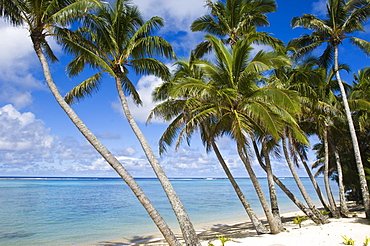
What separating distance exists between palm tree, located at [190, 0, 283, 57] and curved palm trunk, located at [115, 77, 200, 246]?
20.3 ft

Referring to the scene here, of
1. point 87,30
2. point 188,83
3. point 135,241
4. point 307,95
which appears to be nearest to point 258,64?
point 188,83

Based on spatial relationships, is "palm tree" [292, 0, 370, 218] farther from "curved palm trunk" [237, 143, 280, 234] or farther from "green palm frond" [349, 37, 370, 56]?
"curved palm trunk" [237, 143, 280, 234]

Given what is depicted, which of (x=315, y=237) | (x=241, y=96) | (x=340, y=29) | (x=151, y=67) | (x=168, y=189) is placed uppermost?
(x=340, y=29)

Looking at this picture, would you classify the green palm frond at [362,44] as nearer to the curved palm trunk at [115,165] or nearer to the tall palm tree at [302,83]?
the tall palm tree at [302,83]

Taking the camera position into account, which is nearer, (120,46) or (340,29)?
(120,46)

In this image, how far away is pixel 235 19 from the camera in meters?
13.0

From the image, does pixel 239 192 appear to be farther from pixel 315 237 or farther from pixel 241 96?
pixel 241 96

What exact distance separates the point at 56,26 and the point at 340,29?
12.8 metres

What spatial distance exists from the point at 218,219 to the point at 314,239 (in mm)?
12540

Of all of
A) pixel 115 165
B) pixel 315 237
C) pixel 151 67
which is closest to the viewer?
pixel 115 165

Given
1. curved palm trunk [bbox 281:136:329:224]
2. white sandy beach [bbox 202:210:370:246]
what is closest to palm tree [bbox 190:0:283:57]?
curved palm trunk [bbox 281:136:329:224]

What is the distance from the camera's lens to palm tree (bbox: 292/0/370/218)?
1289 cm

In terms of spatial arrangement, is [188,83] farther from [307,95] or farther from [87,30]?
[307,95]

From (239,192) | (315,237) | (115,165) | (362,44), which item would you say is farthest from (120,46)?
(362,44)
